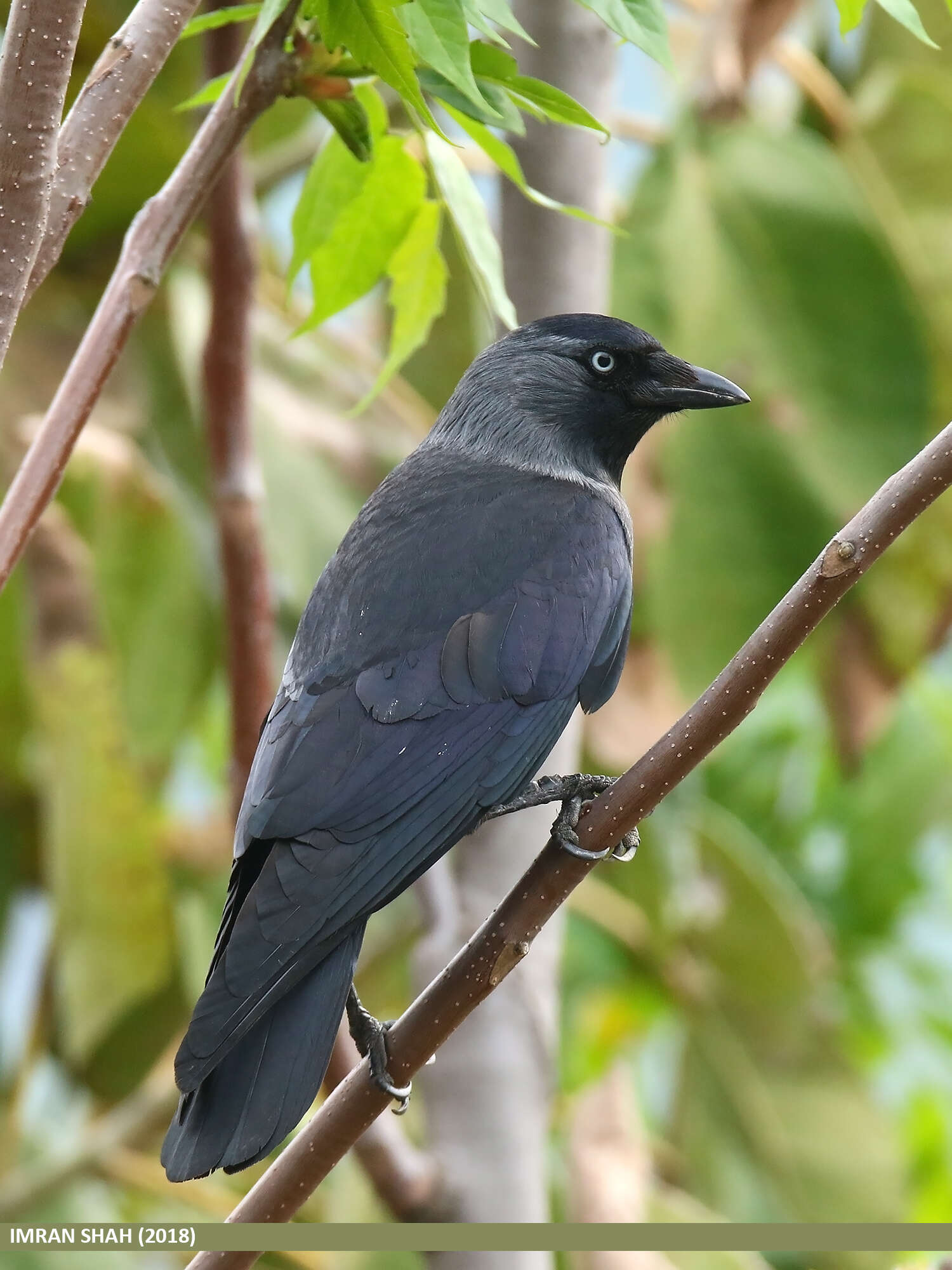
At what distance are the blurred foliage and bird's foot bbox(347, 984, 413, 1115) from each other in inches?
45.5

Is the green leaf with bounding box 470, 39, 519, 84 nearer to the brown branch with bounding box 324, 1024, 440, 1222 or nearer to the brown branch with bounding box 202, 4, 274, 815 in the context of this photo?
the brown branch with bounding box 202, 4, 274, 815

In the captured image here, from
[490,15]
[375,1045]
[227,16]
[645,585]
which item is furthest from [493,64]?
[645,585]

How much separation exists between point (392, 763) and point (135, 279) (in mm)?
510

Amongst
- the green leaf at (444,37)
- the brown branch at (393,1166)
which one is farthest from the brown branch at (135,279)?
the brown branch at (393,1166)

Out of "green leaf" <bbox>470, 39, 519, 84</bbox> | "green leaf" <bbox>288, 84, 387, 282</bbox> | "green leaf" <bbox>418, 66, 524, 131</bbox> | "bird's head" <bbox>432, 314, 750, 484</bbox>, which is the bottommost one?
"bird's head" <bbox>432, 314, 750, 484</bbox>

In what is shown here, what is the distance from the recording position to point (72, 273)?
9.82 ft

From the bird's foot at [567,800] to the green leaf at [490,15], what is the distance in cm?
62

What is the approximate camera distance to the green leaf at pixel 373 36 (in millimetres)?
1008

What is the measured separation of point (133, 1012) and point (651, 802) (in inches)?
83.5

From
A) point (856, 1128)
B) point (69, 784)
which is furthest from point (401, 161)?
point (856, 1128)

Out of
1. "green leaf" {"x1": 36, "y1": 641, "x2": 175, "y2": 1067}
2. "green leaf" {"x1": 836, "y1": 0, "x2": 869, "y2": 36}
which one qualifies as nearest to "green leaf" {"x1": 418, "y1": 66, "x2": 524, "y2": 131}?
"green leaf" {"x1": 836, "y1": 0, "x2": 869, "y2": 36}

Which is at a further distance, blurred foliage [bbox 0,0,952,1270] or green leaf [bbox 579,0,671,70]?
blurred foliage [bbox 0,0,952,1270]

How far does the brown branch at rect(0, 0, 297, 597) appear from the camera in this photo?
1207 mm

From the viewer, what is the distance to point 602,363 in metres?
1.88
